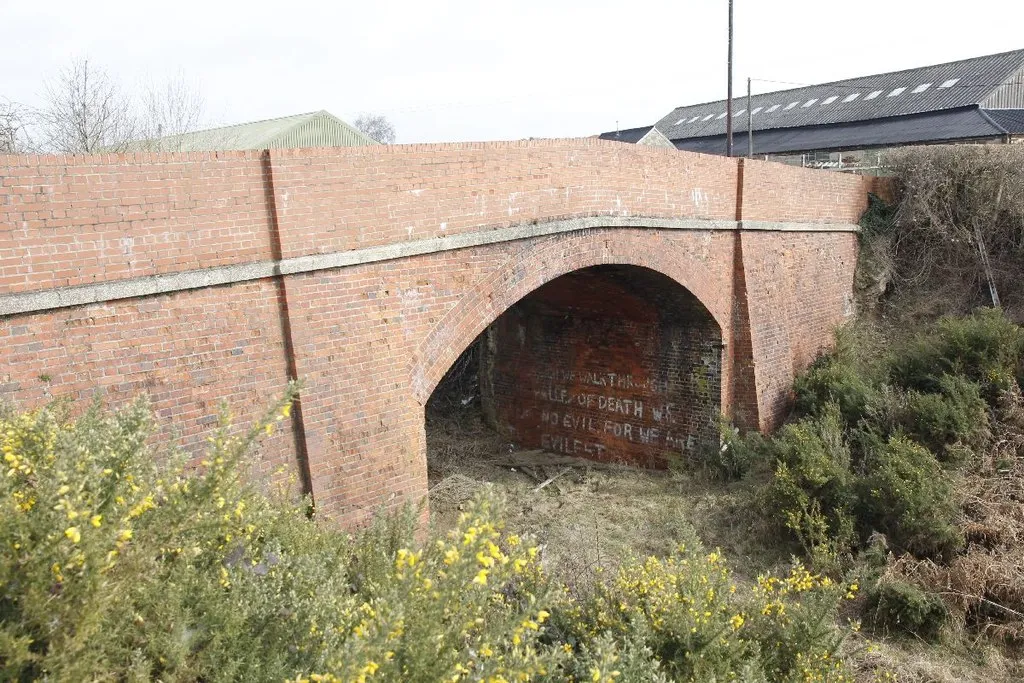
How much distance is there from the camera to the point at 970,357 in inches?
374

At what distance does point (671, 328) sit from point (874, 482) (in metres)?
3.92

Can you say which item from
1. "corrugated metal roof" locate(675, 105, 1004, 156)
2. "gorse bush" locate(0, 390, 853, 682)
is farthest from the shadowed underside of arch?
"corrugated metal roof" locate(675, 105, 1004, 156)

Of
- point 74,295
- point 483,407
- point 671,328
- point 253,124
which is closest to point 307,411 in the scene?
point 74,295

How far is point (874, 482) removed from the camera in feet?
25.8

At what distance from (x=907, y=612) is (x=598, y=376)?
6.06 meters

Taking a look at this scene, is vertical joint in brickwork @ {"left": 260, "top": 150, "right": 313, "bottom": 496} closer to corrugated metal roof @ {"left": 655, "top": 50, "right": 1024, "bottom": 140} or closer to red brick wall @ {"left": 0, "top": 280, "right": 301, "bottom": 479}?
red brick wall @ {"left": 0, "top": 280, "right": 301, "bottom": 479}

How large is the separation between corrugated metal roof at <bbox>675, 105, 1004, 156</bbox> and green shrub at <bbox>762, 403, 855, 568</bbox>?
18456 millimetres

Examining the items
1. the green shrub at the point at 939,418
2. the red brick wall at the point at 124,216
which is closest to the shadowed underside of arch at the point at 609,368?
the green shrub at the point at 939,418

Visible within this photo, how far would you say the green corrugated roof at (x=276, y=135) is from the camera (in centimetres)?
1820

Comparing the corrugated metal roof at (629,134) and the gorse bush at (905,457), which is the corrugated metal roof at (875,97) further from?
the gorse bush at (905,457)

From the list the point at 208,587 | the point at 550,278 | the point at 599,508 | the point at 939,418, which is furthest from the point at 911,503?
the point at 208,587

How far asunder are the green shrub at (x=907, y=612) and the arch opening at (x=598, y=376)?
14.4 ft

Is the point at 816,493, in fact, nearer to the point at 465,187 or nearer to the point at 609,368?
the point at 609,368

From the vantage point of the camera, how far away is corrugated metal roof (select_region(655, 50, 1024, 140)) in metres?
24.8
